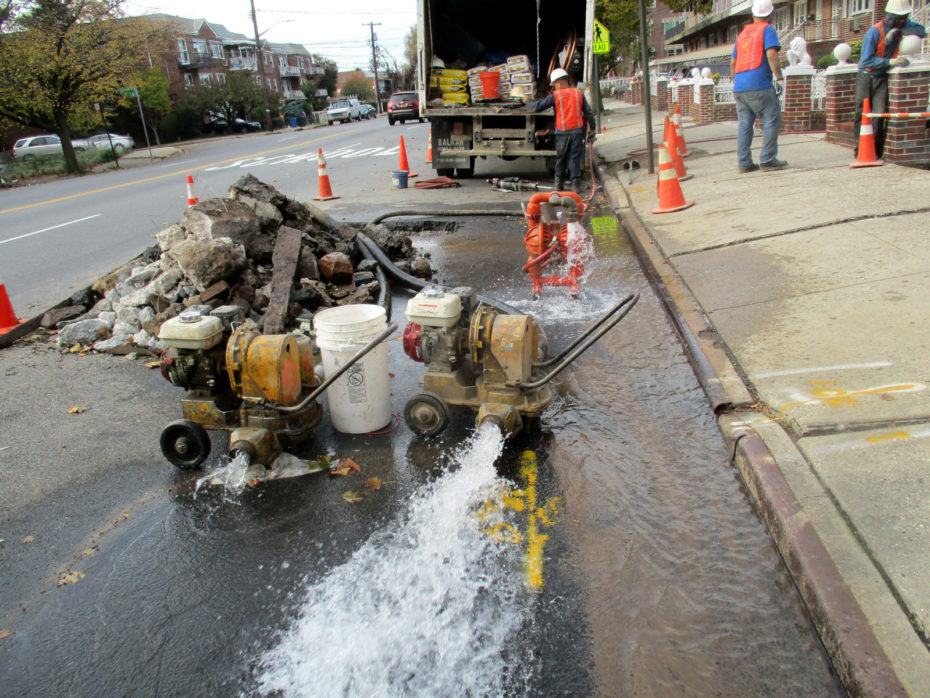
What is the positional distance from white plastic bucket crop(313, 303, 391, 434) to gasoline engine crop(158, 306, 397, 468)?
6.2 inches

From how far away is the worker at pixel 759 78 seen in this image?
909 centimetres

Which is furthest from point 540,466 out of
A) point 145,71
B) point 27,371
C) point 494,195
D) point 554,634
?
point 145,71

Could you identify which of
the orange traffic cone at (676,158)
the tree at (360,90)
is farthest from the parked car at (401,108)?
the tree at (360,90)

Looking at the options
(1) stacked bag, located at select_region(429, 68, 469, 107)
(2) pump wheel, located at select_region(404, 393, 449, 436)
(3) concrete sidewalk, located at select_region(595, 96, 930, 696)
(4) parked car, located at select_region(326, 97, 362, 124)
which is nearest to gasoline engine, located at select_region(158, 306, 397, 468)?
(2) pump wheel, located at select_region(404, 393, 449, 436)

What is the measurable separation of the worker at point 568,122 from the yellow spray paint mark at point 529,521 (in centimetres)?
854

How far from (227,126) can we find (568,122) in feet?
185

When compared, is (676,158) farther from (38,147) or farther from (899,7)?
(38,147)

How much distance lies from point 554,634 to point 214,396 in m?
2.52

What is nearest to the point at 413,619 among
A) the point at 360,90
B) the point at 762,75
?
the point at 762,75

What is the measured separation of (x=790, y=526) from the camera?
2.84 metres

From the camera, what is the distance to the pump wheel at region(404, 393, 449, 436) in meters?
4.04

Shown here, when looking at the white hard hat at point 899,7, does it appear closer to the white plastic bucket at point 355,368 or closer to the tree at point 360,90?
the white plastic bucket at point 355,368

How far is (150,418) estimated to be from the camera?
4.73 m

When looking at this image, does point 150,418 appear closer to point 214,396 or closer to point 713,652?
point 214,396
